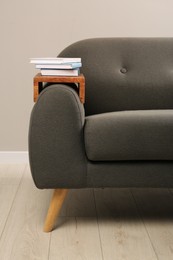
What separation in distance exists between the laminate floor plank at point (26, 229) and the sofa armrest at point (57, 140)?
0.64 feet

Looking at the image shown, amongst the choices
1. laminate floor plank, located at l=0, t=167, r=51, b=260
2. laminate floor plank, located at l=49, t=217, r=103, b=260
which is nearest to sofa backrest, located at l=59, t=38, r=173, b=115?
laminate floor plank, located at l=0, t=167, r=51, b=260

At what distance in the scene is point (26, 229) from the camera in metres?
1.59

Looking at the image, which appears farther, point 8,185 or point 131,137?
point 8,185

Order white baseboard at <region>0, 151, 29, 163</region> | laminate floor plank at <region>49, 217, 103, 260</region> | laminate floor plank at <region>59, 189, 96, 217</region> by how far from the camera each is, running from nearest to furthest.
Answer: laminate floor plank at <region>49, 217, 103, 260</region>
laminate floor plank at <region>59, 189, 96, 217</region>
white baseboard at <region>0, 151, 29, 163</region>

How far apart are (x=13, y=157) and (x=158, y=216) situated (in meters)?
1.24

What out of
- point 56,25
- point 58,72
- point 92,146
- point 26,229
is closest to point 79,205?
point 26,229

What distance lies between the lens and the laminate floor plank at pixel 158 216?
146cm

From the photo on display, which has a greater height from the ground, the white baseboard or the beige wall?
the beige wall

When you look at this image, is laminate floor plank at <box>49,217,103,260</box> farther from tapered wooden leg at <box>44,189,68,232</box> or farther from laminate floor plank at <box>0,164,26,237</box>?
laminate floor plank at <box>0,164,26,237</box>

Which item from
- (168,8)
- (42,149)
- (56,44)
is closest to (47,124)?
(42,149)

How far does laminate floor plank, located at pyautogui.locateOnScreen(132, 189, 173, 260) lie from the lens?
146 centimetres

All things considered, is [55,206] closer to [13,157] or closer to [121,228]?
[121,228]

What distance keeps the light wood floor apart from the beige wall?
80cm

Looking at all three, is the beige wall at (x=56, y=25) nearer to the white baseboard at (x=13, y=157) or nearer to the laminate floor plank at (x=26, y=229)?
the white baseboard at (x=13, y=157)
